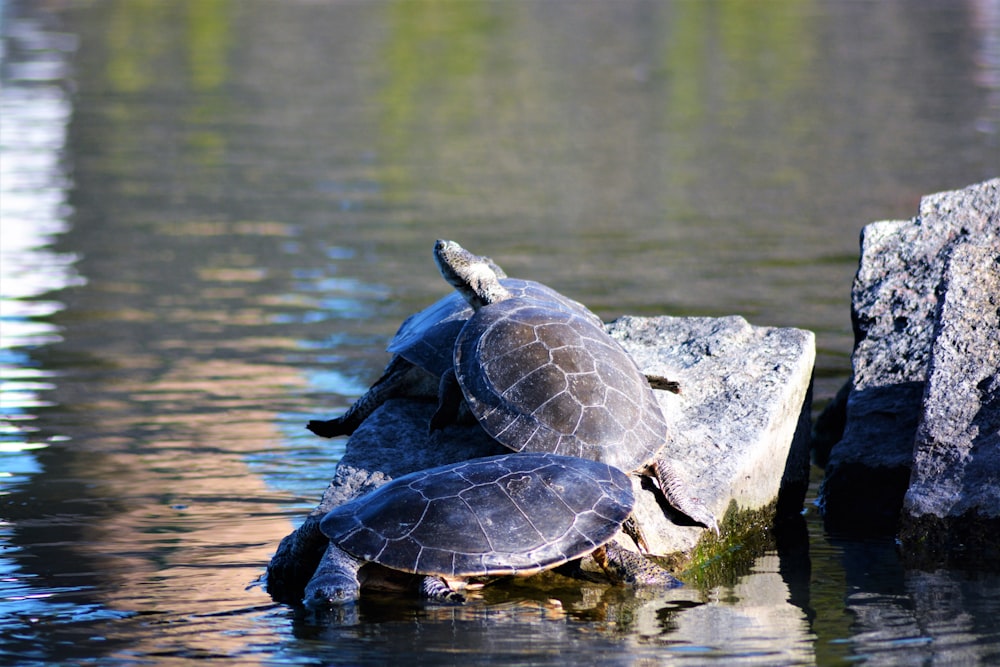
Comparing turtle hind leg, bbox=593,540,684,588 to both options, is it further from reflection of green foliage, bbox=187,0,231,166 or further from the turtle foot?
reflection of green foliage, bbox=187,0,231,166

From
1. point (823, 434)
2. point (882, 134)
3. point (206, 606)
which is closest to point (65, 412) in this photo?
point (206, 606)

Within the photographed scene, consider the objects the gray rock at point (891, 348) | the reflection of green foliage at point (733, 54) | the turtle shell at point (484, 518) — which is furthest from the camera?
the reflection of green foliage at point (733, 54)

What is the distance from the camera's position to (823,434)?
8.59m

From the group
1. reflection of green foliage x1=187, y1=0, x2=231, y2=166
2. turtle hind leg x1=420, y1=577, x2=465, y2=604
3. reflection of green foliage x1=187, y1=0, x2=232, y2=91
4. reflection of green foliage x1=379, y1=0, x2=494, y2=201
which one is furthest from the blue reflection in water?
reflection of green foliage x1=379, y1=0, x2=494, y2=201

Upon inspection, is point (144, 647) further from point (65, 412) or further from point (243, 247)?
point (243, 247)

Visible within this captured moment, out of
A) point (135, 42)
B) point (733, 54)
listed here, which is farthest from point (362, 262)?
point (135, 42)

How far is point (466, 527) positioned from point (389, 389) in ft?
5.83

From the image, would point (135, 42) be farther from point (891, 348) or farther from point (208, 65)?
point (891, 348)

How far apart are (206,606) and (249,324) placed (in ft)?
19.1

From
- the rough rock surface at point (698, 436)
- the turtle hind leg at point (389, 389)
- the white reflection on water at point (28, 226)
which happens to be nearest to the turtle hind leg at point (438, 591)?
the rough rock surface at point (698, 436)

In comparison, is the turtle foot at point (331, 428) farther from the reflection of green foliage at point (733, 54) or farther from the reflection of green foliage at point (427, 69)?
the reflection of green foliage at point (733, 54)

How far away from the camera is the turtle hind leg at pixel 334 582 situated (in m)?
5.57

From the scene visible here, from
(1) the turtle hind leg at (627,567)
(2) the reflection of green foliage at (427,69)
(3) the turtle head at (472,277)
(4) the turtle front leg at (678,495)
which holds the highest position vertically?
(2) the reflection of green foliage at (427,69)

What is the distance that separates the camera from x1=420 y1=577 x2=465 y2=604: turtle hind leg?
5605 millimetres
